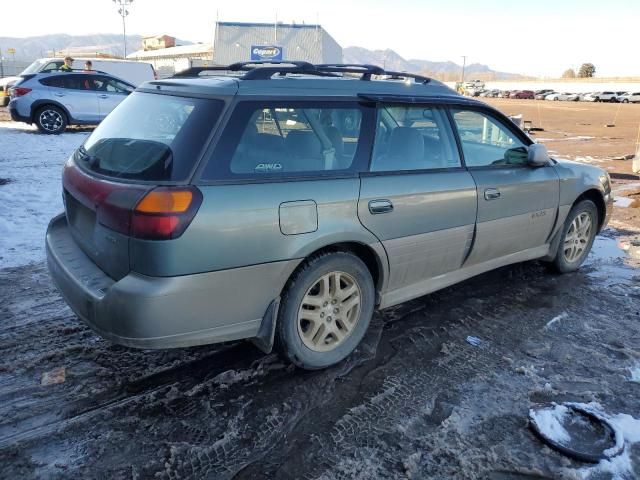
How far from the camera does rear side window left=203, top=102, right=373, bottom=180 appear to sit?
9.41ft

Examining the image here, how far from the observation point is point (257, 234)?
2826 mm

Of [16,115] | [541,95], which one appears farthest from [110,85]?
[541,95]

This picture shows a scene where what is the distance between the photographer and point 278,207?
2889mm

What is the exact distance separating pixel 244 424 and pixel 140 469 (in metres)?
0.56

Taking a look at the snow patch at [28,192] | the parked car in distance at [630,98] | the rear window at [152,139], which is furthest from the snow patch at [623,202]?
the parked car in distance at [630,98]

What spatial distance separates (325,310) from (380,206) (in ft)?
2.40

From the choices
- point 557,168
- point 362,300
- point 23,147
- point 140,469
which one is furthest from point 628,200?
point 23,147

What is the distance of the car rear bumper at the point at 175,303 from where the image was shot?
265 centimetres

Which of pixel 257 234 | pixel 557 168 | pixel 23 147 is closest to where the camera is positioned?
pixel 257 234

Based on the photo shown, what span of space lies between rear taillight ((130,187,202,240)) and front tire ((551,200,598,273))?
370cm

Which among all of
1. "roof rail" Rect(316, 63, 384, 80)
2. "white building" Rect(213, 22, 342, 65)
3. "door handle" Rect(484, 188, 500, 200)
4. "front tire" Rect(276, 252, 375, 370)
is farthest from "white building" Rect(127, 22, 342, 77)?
"front tire" Rect(276, 252, 375, 370)

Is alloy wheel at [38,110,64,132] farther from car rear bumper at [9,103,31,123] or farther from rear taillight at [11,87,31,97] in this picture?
rear taillight at [11,87,31,97]

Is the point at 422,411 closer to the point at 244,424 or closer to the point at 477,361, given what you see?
the point at 477,361

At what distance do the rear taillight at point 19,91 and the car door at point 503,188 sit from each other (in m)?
12.9
